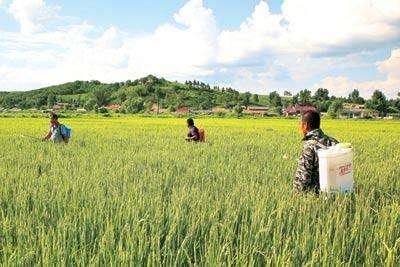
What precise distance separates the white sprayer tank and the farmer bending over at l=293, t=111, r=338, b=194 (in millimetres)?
461

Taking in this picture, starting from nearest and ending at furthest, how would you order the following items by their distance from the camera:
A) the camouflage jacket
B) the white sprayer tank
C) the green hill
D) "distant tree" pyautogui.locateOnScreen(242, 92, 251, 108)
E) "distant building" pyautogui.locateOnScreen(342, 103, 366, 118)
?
1. the white sprayer tank
2. the camouflage jacket
3. "distant building" pyautogui.locateOnScreen(342, 103, 366, 118)
4. the green hill
5. "distant tree" pyautogui.locateOnScreen(242, 92, 251, 108)

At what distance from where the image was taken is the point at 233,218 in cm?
454

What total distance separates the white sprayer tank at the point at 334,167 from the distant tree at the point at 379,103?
11495cm

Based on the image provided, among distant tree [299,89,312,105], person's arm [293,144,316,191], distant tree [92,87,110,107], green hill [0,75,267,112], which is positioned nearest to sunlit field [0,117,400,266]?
person's arm [293,144,316,191]

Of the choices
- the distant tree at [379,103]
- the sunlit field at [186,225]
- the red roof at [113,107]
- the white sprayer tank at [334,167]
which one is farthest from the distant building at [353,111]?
the sunlit field at [186,225]

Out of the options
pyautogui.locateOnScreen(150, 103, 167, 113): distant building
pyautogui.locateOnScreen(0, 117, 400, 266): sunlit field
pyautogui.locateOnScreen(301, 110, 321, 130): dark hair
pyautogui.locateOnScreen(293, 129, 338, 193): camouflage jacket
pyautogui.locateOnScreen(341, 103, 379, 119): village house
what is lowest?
pyautogui.locateOnScreen(341, 103, 379, 119): village house

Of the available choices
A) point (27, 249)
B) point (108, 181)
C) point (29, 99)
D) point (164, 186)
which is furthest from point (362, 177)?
point (29, 99)

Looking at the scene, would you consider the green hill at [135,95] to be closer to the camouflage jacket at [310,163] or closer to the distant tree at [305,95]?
the distant tree at [305,95]

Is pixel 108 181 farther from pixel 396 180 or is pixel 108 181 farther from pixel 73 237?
pixel 396 180

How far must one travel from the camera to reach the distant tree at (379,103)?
115188 mm

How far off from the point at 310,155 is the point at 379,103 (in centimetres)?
11462

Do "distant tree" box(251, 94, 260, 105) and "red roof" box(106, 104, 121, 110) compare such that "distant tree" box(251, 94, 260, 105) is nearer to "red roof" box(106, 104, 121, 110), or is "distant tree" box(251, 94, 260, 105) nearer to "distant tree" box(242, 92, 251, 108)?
"distant tree" box(242, 92, 251, 108)

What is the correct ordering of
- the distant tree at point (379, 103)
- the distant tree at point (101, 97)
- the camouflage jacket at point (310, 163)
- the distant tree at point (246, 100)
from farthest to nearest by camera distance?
the distant tree at point (101, 97) → the distant tree at point (246, 100) → the distant tree at point (379, 103) → the camouflage jacket at point (310, 163)

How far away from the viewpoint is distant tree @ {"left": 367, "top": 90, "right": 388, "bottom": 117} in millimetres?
115188
